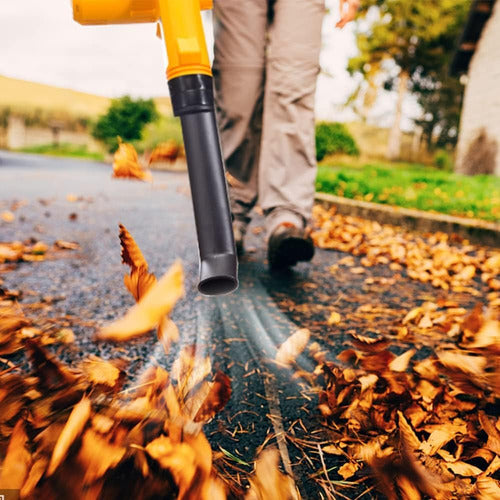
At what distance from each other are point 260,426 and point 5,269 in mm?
1430

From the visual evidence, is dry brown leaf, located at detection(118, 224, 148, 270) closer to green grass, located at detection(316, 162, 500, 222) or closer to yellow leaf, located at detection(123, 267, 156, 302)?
yellow leaf, located at detection(123, 267, 156, 302)

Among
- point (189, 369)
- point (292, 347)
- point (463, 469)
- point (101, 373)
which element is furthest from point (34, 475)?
point (292, 347)

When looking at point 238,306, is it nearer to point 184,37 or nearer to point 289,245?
point 289,245

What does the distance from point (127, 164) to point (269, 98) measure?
1.48 meters

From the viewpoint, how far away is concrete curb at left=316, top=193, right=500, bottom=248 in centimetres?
336

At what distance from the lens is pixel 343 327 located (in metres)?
1.53

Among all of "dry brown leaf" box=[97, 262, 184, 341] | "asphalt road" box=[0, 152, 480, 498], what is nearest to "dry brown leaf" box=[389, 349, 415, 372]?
"asphalt road" box=[0, 152, 480, 498]

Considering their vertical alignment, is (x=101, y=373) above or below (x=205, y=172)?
below

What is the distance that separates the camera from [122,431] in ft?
2.39

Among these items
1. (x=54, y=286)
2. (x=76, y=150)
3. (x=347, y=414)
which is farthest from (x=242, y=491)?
(x=76, y=150)

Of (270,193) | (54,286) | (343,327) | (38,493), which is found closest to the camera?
(38,493)

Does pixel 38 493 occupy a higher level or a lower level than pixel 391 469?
higher

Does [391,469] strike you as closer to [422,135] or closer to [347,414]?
[347,414]

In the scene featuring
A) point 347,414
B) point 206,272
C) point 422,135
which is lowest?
point 422,135
